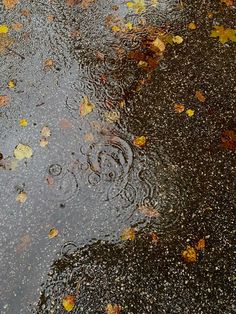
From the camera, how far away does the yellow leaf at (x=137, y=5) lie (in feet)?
14.6

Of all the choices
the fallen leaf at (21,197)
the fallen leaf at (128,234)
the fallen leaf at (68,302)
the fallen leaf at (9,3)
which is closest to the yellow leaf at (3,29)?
the fallen leaf at (9,3)

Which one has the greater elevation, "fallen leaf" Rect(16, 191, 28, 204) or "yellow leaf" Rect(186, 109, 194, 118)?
"yellow leaf" Rect(186, 109, 194, 118)

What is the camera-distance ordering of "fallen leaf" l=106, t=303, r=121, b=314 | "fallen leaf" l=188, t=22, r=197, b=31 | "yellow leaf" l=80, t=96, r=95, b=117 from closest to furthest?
"fallen leaf" l=106, t=303, r=121, b=314 < "yellow leaf" l=80, t=96, r=95, b=117 < "fallen leaf" l=188, t=22, r=197, b=31

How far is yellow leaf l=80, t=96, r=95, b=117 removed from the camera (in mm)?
3752

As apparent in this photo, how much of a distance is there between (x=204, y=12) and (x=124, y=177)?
220 cm

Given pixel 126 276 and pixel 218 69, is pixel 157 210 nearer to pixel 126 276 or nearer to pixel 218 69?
pixel 126 276

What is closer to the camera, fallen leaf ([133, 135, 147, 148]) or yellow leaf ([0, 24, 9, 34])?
fallen leaf ([133, 135, 147, 148])

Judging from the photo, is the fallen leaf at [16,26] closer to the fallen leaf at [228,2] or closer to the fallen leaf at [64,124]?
Result: the fallen leaf at [64,124]

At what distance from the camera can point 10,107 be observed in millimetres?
3797

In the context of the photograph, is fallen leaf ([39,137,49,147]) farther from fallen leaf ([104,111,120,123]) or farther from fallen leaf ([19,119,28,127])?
fallen leaf ([104,111,120,123])

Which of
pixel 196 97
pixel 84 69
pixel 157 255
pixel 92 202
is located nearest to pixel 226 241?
pixel 157 255

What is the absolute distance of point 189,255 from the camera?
10.1 ft

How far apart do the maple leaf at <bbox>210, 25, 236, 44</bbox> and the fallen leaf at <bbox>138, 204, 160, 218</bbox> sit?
6.59 ft

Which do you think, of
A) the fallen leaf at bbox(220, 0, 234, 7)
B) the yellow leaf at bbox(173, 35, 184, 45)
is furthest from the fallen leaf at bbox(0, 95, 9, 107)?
the fallen leaf at bbox(220, 0, 234, 7)
